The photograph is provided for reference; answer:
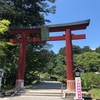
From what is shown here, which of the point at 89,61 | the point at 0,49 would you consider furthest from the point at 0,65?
the point at 89,61

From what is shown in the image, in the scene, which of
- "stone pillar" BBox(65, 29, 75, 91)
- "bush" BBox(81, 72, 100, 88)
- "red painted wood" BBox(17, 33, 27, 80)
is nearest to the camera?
"stone pillar" BBox(65, 29, 75, 91)

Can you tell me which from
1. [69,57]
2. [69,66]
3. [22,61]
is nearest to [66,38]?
[69,57]

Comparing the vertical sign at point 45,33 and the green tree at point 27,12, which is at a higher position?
the green tree at point 27,12

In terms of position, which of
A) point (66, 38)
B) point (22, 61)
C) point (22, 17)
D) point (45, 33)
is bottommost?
point (22, 61)

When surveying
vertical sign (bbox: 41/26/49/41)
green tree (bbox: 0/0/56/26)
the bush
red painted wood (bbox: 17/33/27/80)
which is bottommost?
the bush

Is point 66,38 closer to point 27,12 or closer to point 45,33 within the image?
point 45,33

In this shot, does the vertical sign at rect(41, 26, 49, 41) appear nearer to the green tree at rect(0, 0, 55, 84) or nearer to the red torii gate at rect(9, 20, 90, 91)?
the red torii gate at rect(9, 20, 90, 91)

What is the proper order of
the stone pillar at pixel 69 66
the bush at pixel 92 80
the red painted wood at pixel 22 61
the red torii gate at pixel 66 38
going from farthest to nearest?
1. the bush at pixel 92 80
2. the red painted wood at pixel 22 61
3. the red torii gate at pixel 66 38
4. the stone pillar at pixel 69 66

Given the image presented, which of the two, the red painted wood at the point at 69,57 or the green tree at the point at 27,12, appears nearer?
the red painted wood at the point at 69,57

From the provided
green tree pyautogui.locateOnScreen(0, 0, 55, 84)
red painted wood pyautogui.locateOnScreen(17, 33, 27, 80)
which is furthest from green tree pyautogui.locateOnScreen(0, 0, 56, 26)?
red painted wood pyautogui.locateOnScreen(17, 33, 27, 80)

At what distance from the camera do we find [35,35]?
26.1 metres

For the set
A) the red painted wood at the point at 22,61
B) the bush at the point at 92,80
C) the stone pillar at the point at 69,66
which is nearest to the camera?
the stone pillar at the point at 69,66

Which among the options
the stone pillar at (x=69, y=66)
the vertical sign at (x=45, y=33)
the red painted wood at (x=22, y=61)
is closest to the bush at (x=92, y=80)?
the stone pillar at (x=69, y=66)

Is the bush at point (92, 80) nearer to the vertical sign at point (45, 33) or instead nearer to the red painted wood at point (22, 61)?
the vertical sign at point (45, 33)
